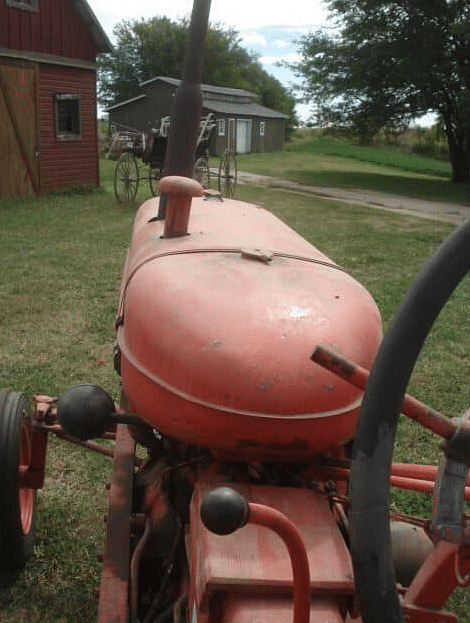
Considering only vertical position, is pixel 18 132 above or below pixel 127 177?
above

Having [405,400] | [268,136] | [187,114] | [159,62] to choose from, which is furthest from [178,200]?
[159,62]

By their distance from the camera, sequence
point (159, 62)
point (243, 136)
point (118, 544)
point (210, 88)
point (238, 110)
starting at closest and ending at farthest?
point (118, 544)
point (238, 110)
point (210, 88)
point (243, 136)
point (159, 62)

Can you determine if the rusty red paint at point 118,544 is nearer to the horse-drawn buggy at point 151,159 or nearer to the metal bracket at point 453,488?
the metal bracket at point 453,488

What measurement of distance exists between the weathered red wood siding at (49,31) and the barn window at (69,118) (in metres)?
0.73

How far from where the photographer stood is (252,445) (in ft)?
4.23

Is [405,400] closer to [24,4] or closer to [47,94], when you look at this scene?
[24,4]

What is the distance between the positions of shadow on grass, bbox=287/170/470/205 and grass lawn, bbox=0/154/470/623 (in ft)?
15.5

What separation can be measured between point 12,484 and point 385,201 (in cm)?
1228

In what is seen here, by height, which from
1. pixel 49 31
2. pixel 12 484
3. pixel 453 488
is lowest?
pixel 12 484

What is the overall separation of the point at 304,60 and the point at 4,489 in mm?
20237

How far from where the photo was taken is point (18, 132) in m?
10.7

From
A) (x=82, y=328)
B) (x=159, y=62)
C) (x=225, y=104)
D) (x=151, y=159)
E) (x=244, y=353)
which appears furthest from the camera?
(x=159, y=62)

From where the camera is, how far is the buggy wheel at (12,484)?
6.54 feet

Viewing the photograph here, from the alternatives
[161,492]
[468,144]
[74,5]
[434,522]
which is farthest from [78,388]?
[468,144]
